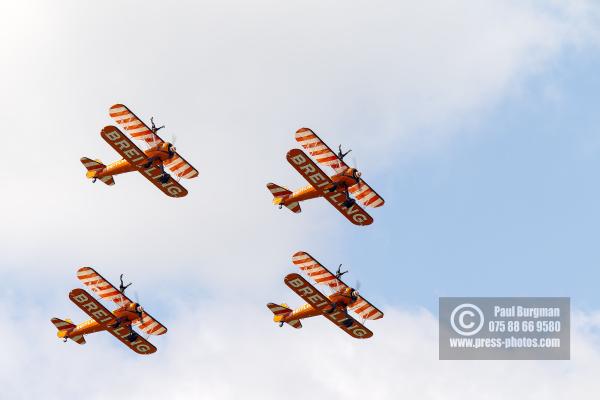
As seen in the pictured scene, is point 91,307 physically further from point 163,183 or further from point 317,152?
point 317,152

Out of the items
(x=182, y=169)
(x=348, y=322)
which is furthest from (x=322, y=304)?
(x=182, y=169)

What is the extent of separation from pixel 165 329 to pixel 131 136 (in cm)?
1531

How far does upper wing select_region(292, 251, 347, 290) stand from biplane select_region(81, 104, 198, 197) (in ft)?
33.1

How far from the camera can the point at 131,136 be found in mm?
126312

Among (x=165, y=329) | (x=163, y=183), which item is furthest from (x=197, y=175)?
(x=165, y=329)

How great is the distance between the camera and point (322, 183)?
419 ft

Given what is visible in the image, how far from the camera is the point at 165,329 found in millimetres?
130625

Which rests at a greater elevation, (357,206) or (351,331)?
(357,206)

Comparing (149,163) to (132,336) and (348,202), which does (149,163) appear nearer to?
(132,336)

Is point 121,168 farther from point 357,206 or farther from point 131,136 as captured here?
point 357,206

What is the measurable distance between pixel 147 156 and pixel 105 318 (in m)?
12.5

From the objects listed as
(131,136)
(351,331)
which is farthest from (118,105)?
(351,331)

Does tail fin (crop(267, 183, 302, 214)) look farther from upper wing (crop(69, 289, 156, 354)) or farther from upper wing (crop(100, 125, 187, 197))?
upper wing (crop(69, 289, 156, 354))

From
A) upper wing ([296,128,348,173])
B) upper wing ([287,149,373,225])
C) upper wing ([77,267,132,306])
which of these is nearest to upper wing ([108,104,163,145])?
upper wing ([287,149,373,225])
